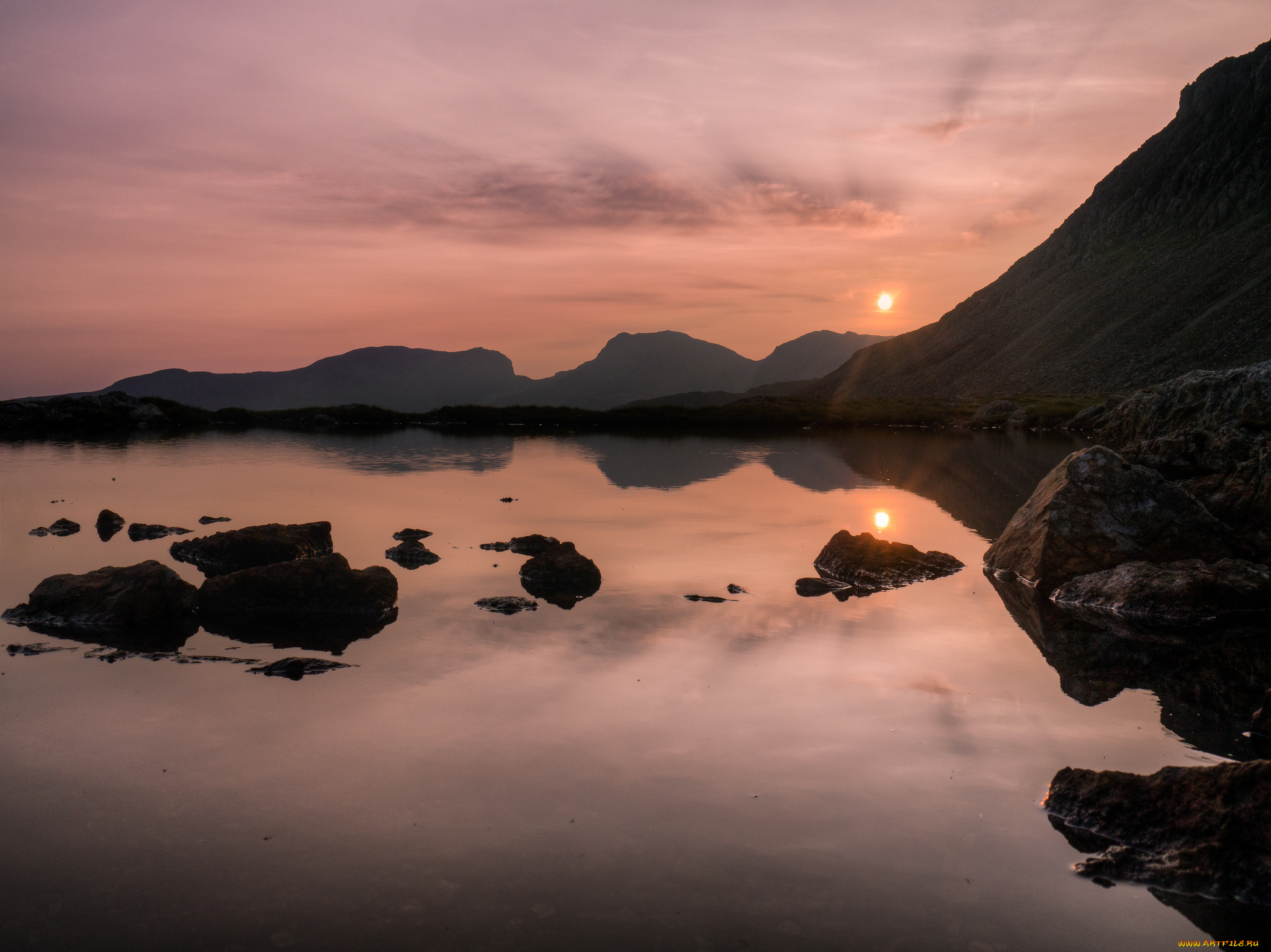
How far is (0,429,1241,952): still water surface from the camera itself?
624 centimetres

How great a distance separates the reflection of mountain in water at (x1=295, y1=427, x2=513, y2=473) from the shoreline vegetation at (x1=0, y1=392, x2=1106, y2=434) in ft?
82.6

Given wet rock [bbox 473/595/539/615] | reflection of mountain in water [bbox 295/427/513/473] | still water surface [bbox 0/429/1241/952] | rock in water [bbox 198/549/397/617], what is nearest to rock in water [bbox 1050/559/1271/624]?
still water surface [bbox 0/429/1241/952]

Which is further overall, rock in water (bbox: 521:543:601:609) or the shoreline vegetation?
the shoreline vegetation

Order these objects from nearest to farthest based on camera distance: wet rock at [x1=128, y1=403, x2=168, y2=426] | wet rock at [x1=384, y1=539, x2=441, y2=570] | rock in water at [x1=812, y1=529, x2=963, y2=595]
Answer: rock in water at [x1=812, y1=529, x2=963, y2=595], wet rock at [x1=384, y1=539, x2=441, y2=570], wet rock at [x1=128, y1=403, x2=168, y2=426]

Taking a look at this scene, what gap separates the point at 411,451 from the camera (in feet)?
208

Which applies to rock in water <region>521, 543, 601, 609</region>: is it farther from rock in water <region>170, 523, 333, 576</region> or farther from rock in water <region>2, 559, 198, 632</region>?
rock in water <region>2, 559, 198, 632</region>

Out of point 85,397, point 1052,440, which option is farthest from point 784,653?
point 85,397

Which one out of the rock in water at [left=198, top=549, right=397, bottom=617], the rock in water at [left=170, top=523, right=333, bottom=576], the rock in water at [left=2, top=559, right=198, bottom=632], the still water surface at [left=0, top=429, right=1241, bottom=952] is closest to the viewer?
the still water surface at [left=0, top=429, right=1241, bottom=952]

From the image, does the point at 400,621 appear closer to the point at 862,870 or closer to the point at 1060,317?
the point at 862,870

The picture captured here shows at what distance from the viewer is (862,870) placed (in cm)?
686

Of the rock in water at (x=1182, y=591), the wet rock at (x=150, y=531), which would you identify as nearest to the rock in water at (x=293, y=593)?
the wet rock at (x=150, y=531)

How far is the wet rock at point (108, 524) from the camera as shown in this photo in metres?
23.4

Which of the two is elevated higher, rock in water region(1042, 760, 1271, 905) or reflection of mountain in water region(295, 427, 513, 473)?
reflection of mountain in water region(295, 427, 513, 473)

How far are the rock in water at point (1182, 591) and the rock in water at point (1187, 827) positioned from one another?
28.7ft
